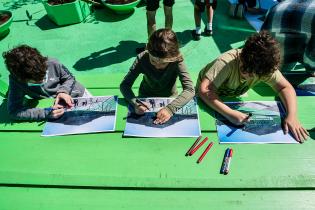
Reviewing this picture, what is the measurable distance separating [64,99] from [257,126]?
4.14ft

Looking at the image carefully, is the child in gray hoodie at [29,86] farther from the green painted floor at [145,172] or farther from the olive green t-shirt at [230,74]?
the olive green t-shirt at [230,74]

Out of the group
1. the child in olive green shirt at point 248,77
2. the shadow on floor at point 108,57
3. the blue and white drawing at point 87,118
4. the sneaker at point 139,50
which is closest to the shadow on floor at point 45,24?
the shadow on floor at point 108,57

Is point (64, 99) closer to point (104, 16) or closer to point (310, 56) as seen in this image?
point (310, 56)

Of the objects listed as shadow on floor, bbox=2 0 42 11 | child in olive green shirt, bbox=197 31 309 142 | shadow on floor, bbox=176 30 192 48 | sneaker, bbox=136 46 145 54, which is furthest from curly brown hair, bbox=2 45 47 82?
shadow on floor, bbox=2 0 42 11

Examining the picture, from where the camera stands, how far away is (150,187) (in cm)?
141

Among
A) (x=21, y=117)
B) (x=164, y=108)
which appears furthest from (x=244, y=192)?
(x=21, y=117)

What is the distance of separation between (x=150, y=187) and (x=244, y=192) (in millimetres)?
450

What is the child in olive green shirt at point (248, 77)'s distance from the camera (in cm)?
Result: 163

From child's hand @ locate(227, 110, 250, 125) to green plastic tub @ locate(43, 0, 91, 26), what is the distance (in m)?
3.56

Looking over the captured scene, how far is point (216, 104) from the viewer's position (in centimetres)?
178

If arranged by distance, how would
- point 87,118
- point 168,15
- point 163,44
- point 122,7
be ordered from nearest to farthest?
point 163,44 → point 87,118 → point 168,15 → point 122,7

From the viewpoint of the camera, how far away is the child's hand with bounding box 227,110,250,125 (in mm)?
1699

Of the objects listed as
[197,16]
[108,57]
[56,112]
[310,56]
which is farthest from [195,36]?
[56,112]

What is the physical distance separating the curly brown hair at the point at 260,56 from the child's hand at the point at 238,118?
10.0 inches
